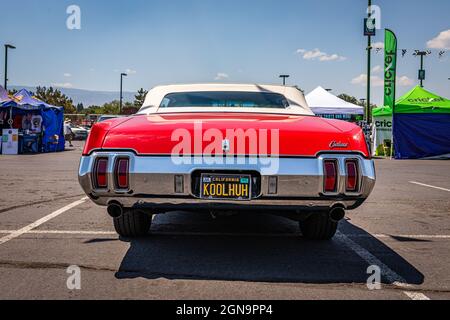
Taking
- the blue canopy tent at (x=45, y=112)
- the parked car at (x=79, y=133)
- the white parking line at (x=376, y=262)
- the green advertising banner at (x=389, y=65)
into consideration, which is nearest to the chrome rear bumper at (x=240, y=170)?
the white parking line at (x=376, y=262)

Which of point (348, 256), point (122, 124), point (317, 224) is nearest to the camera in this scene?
point (122, 124)

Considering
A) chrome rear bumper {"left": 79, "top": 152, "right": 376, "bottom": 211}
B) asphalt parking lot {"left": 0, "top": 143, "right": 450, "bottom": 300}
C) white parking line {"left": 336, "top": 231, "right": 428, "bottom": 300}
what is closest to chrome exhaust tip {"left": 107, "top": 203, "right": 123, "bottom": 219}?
chrome rear bumper {"left": 79, "top": 152, "right": 376, "bottom": 211}

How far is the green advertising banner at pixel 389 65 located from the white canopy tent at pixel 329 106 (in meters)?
3.38

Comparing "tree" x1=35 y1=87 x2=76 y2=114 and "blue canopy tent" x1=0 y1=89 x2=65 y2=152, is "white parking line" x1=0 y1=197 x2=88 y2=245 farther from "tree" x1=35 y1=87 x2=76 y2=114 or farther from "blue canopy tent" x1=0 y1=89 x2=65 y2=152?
"tree" x1=35 y1=87 x2=76 y2=114

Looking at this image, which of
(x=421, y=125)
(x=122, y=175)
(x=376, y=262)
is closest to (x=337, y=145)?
(x=376, y=262)

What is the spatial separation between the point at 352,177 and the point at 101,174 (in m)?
1.81

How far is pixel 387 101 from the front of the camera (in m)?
18.9

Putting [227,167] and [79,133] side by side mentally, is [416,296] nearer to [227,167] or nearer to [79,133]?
[227,167]
